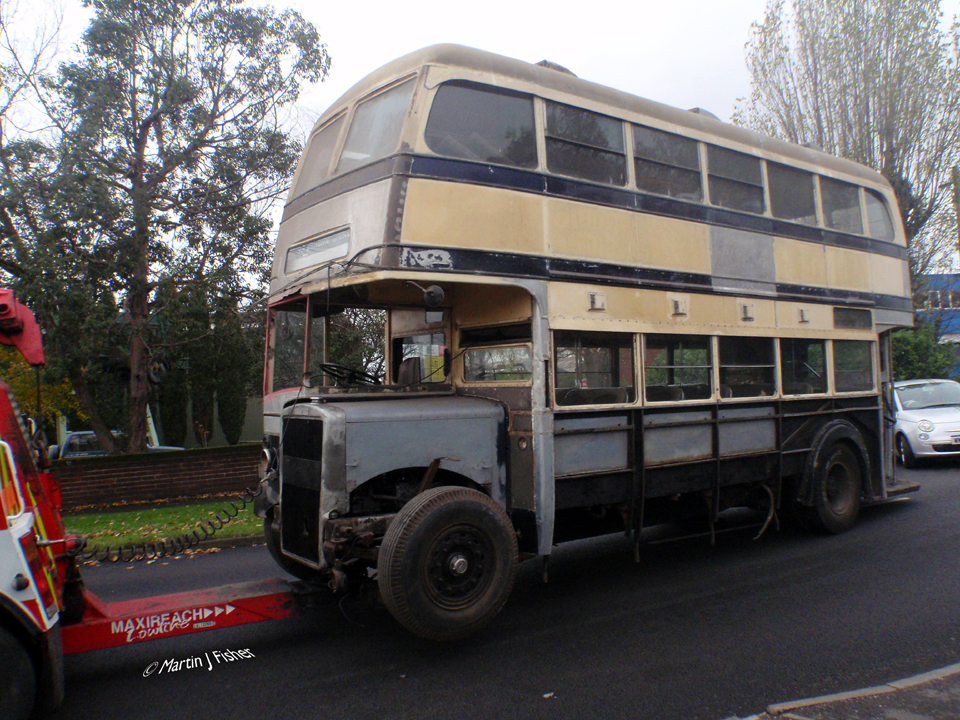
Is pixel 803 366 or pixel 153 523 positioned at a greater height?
pixel 803 366

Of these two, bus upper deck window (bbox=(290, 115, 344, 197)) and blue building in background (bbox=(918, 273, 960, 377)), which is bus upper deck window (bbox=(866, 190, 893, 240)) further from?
blue building in background (bbox=(918, 273, 960, 377))

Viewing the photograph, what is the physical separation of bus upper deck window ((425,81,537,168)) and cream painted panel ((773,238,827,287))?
3.34 meters

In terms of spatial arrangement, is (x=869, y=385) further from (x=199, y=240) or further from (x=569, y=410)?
(x=199, y=240)

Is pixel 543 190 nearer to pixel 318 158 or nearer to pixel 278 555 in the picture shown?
pixel 318 158

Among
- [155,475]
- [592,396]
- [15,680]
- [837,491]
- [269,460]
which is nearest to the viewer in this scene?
[15,680]

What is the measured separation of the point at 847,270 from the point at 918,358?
14.3 meters

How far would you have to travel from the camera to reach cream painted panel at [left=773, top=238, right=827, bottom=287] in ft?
24.9

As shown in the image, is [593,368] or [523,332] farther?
[593,368]

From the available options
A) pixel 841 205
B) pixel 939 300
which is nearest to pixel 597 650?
pixel 841 205

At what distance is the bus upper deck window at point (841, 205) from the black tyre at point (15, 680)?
8326 millimetres

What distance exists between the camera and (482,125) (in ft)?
18.0

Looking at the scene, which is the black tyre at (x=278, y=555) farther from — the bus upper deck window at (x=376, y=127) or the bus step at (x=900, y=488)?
the bus step at (x=900, y=488)

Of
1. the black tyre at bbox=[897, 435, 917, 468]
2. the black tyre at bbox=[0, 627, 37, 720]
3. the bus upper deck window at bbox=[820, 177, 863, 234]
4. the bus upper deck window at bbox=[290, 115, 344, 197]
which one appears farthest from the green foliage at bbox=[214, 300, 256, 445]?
the black tyre at bbox=[897, 435, 917, 468]

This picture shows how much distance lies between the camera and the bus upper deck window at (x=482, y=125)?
208 inches
